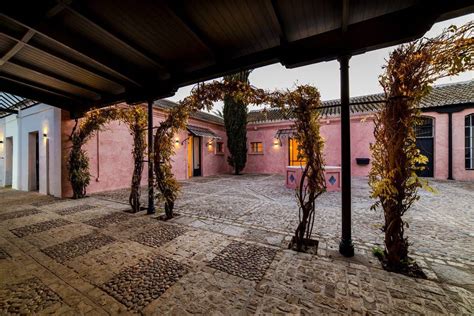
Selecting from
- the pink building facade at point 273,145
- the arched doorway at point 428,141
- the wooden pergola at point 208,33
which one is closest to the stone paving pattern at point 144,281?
the wooden pergola at point 208,33

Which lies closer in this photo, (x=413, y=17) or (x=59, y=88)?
(x=413, y=17)

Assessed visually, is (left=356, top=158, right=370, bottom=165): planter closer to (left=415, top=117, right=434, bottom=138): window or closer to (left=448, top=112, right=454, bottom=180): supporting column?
(left=415, top=117, right=434, bottom=138): window

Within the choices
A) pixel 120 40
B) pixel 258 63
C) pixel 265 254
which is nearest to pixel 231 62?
pixel 258 63

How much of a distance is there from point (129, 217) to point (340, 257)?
14.0 feet

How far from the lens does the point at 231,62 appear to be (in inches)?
124

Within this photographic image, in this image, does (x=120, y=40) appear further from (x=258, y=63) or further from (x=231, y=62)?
(x=258, y=63)

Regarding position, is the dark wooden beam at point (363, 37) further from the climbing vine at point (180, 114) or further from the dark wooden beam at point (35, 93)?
the dark wooden beam at point (35, 93)

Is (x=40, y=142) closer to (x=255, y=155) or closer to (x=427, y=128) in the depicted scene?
(x=255, y=155)

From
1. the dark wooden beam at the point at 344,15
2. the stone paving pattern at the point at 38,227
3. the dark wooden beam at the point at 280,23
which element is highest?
the dark wooden beam at the point at 280,23

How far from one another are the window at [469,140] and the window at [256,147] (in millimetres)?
10432

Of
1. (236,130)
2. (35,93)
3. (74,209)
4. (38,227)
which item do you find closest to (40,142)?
(35,93)

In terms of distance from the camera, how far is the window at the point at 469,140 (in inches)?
352

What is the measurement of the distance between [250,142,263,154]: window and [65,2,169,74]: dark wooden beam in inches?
423

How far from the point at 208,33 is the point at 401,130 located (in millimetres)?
2803
